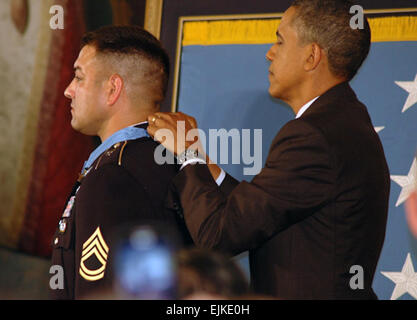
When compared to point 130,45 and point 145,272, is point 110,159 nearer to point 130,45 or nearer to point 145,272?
point 130,45

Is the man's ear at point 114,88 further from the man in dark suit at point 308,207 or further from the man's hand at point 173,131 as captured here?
the man in dark suit at point 308,207

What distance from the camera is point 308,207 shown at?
177 centimetres

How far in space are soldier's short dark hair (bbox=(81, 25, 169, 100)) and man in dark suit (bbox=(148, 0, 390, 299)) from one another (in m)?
0.43

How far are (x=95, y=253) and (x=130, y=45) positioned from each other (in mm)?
817

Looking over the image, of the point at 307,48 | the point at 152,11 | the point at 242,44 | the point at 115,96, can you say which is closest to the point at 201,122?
the point at 242,44

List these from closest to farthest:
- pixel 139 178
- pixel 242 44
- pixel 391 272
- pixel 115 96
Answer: pixel 139 178 < pixel 115 96 < pixel 391 272 < pixel 242 44

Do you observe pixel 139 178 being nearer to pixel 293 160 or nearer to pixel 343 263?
pixel 293 160

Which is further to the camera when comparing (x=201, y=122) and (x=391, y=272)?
(x=201, y=122)

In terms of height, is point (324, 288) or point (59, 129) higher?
point (59, 129)

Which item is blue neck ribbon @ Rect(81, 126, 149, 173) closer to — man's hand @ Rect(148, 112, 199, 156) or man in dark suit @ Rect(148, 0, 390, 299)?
man's hand @ Rect(148, 112, 199, 156)

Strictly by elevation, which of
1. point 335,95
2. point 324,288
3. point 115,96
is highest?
point 115,96

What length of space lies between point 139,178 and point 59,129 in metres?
1.71

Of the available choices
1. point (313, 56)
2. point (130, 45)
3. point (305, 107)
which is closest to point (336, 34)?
point (313, 56)

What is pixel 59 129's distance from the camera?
3.52 meters
